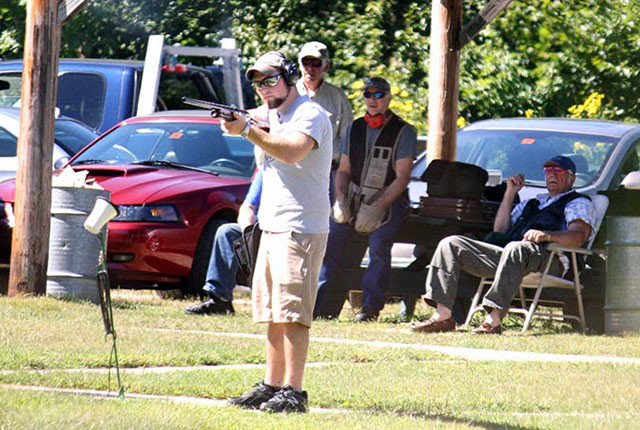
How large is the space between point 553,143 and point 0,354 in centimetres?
622

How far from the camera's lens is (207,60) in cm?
2155

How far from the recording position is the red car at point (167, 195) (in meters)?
12.7

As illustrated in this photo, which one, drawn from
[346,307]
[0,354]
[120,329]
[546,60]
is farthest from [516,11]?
[0,354]

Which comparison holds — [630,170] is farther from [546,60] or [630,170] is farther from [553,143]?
[546,60]

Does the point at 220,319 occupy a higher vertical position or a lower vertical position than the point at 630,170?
lower

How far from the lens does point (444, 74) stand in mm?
13477

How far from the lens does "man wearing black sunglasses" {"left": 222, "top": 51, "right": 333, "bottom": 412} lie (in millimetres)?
7180

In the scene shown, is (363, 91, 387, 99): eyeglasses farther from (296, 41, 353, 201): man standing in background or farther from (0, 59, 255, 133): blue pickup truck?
(0, 59, 255, 133): blue pickup truck

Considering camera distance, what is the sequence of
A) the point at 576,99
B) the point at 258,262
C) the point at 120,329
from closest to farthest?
the point at 258,262
the point at 120,329
the point at 576,99

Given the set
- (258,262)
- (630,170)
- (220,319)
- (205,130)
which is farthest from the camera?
(205,130)

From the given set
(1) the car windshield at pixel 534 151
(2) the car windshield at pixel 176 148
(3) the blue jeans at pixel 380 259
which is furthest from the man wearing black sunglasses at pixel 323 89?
(2) the car windshield at pixel 176 148

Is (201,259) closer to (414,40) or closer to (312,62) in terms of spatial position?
(312,62)

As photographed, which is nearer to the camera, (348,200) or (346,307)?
(348,200)

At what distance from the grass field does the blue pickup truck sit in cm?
492
